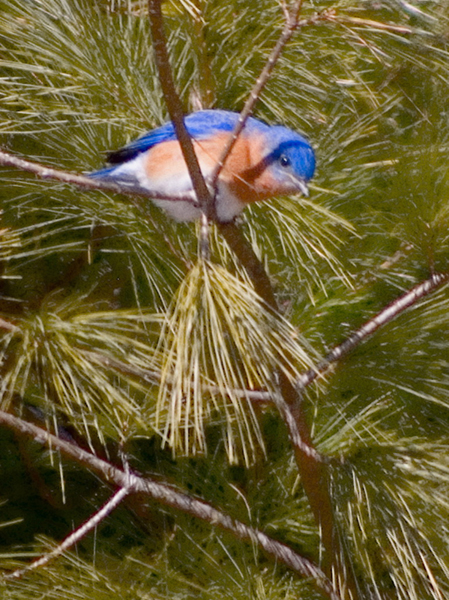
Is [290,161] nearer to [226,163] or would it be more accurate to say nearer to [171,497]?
[226,163]

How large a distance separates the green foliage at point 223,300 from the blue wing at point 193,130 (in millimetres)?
16

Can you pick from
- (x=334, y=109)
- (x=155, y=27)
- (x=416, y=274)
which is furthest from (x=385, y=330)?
(x=155, y=27)

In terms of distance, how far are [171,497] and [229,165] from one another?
0.36 metres

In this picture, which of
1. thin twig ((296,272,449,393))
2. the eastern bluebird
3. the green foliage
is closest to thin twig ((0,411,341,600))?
the green foliage

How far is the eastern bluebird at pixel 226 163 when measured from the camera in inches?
31.4

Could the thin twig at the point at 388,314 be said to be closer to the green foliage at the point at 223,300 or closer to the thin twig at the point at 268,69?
the green foliage at the point at 223,300

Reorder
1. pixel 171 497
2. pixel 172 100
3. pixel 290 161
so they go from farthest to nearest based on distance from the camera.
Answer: pixel 290 161 < pixel 171 497 < pixel 172 100

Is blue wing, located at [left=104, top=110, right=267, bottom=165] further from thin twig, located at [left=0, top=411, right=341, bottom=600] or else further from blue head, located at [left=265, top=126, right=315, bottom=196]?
thin twig, located at [left=0, top=411, right=341, bottom=600]

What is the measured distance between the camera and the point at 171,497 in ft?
2.29

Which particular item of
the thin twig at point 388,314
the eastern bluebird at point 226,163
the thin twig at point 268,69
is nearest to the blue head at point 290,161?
the eastern bluebird at point 226,163

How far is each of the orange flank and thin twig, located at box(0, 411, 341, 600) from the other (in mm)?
289

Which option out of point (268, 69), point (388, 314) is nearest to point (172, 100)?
point (268, 69)

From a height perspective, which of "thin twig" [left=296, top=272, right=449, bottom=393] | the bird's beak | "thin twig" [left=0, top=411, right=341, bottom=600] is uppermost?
the bird's beak

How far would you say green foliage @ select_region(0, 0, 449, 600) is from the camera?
0.69 metres
